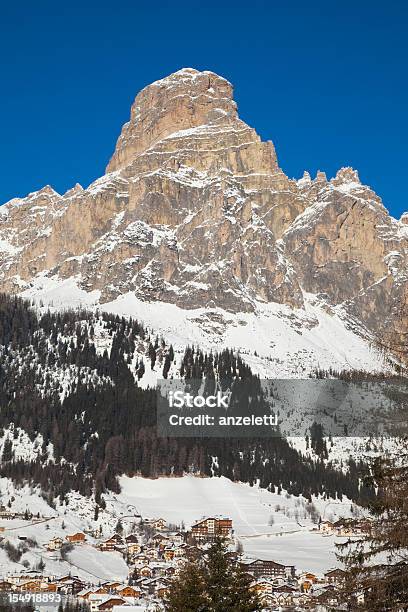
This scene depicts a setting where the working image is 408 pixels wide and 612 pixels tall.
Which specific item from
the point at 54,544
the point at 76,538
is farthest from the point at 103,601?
the point at 76,538

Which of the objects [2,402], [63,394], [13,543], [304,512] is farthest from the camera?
[63,394]

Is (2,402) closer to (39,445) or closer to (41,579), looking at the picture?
(39,445)

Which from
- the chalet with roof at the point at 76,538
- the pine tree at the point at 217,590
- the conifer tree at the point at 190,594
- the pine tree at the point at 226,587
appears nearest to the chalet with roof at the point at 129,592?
the chalet with roof at the point at 76,538

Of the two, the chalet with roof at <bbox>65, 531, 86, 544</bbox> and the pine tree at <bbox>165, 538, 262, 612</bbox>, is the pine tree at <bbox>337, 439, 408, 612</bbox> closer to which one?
the pine tree at <bbox>165, 538, 262, 612</bbox>

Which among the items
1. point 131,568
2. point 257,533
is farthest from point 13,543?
point 257,533

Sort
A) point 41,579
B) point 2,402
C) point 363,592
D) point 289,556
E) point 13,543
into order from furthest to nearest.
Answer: point 2,402 → point 289,556 → point 13,543 → point 41,579 → point 363,592

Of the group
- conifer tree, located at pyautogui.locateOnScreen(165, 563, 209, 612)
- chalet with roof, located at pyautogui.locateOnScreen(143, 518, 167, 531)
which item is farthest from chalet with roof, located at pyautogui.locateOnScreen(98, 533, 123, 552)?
conifer tree, located at pyautogui.locateOnScreen(165, 563, 209, 612)

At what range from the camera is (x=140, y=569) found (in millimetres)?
103875

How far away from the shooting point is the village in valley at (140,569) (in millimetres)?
80312

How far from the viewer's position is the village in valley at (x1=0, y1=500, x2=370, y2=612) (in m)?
80.3

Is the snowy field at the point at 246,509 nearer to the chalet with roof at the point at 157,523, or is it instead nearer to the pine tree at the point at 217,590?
the chalet with roof at the point at 157,523

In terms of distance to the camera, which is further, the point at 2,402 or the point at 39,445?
the point at 2,402

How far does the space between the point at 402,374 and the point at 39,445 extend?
160022mm

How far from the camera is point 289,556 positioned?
11894 centimetres
